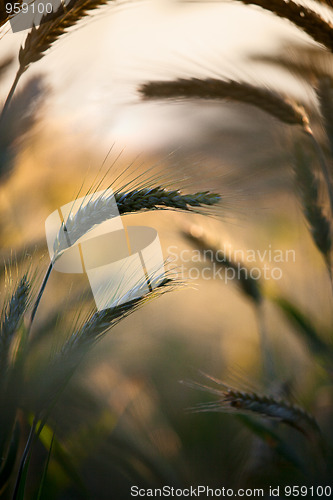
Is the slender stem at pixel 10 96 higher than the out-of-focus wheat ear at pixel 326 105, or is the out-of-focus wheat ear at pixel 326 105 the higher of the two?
the slender stem at pixel 10 96

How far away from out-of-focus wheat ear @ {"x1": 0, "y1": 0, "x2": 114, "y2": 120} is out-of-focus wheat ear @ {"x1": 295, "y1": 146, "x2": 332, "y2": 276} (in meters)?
0.58

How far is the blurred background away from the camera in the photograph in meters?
0.93

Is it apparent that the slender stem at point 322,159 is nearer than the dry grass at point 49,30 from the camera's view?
No

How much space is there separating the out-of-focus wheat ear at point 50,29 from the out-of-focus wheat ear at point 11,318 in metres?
0.48

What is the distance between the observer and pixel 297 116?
1014 mm

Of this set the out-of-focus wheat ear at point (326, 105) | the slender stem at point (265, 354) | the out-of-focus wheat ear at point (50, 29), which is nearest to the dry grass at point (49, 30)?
the out-of-focus wheat ear at point (50, 29)

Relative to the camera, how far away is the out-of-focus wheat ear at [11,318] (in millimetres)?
856

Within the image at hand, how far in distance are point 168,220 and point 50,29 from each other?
1.53 ft

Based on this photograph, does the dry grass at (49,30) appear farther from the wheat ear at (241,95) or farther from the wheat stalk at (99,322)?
the wheat stalk at (99,322)

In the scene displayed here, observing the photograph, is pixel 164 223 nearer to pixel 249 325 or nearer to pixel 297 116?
pixel 249 325

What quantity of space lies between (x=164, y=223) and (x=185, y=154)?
161 millimetres

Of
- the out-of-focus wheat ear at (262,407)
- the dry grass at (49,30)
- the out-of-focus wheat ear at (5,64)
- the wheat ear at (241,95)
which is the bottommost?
the out-of-focus wheat ear at (262,407)

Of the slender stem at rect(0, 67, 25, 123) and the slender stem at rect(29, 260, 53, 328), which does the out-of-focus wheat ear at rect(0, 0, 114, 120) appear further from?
the slender stem at rect(29, 260, 53, 328)

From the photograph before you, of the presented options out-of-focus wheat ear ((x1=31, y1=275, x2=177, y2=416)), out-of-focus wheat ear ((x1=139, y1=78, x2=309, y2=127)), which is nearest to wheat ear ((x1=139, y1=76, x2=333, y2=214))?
out-of-focus wheat ear ((x1=139, y1=78, x2=309, y2=127))
